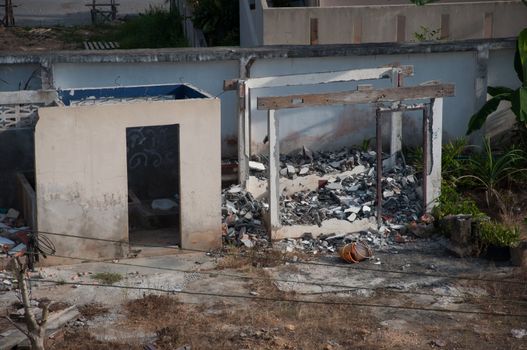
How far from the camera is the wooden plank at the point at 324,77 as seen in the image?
1889 centimetres

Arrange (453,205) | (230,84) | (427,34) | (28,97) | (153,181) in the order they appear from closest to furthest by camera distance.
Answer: (28,97)
(453,205)
(230,84)
(153,181)
(427,34)

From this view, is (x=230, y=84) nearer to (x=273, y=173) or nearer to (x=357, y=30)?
(x=273, y=173)

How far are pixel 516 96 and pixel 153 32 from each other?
16541 millimetres

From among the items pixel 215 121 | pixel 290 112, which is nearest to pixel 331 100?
pixel 215 121

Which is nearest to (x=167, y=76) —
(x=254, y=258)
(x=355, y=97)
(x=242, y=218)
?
(x=242, y=218)

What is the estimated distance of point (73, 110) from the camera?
1655 cm

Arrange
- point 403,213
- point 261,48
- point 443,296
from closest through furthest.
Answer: point 443,296
point 403,213
point 261,48

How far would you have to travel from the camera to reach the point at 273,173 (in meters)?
17.8

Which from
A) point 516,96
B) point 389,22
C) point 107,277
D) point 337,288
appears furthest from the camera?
point 389,22

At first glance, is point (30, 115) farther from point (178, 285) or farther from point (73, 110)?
point (178, 285)

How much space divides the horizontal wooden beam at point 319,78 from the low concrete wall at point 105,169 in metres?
1.81

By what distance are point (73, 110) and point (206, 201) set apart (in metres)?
2.64

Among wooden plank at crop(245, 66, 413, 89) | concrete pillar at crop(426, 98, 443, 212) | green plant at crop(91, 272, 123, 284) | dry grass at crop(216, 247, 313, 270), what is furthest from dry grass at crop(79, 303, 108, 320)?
concrete pillar at crop(426, 98, 443, 212)

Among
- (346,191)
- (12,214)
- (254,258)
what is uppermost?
(346,191)
